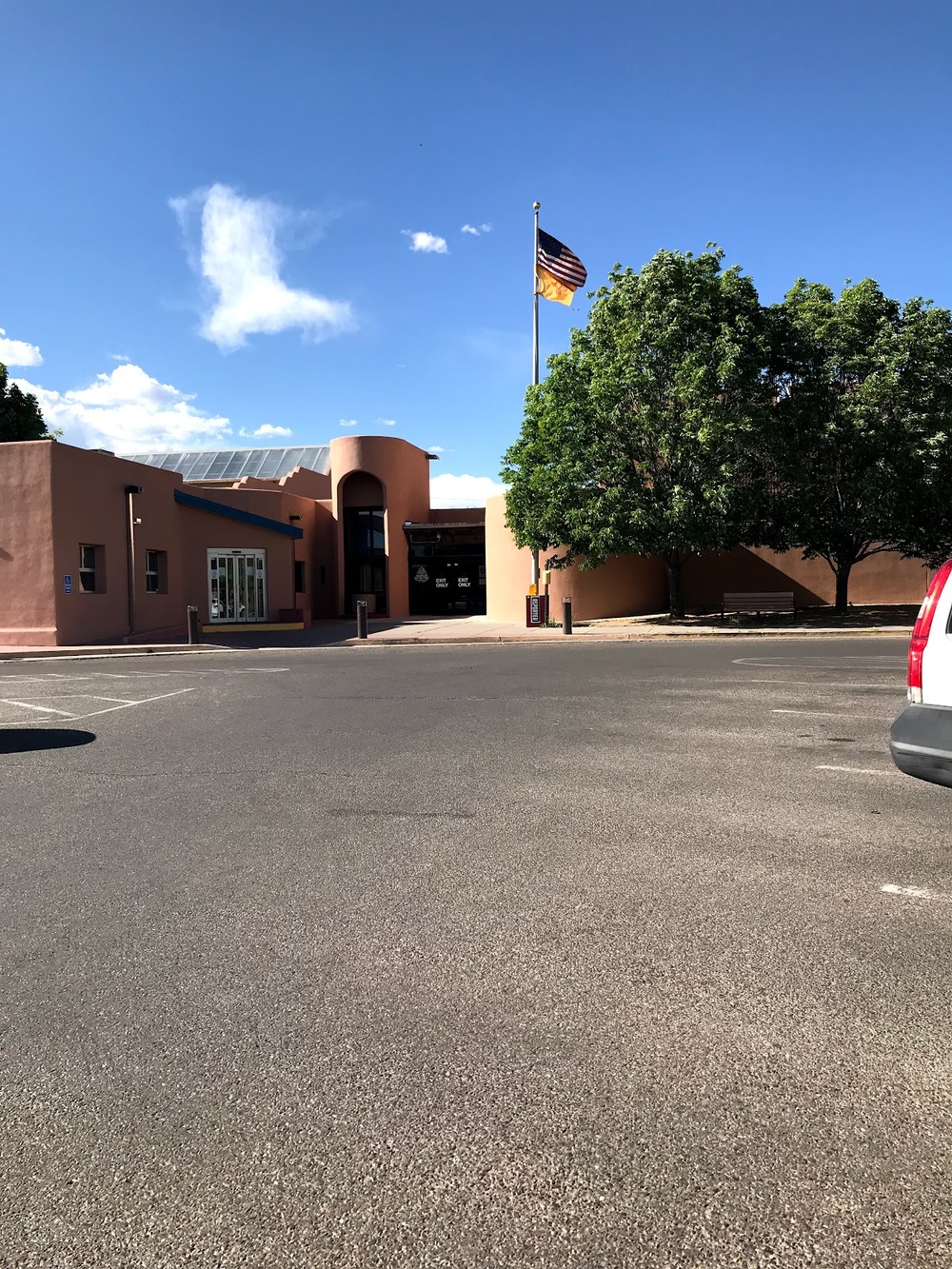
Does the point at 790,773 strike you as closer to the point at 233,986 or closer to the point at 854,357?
the point at 233,986

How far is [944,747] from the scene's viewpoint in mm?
4605

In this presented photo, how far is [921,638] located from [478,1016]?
340 centimetres

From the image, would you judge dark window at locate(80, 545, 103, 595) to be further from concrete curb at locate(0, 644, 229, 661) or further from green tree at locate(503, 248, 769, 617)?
green tree at locate(503, 248, 769, 617)

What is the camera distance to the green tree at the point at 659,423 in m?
23.3

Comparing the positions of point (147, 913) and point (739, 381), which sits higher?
point (739, 381)

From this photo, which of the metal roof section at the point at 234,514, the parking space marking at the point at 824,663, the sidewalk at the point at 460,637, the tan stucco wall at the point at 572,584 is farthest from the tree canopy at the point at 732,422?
the metal roof section at the point at 234,514

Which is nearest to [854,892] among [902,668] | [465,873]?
[465,873]

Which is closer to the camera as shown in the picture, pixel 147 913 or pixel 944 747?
pixel 147 913

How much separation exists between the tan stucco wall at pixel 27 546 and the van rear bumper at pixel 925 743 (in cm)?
2068

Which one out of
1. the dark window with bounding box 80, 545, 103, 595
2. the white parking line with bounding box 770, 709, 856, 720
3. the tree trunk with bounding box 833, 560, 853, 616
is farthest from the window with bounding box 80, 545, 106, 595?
the tree trunk with bounding box 833, 560, 853, 616

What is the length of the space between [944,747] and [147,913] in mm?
4155

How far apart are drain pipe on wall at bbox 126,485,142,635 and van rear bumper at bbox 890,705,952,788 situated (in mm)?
22248

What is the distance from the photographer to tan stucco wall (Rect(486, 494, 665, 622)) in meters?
29.7

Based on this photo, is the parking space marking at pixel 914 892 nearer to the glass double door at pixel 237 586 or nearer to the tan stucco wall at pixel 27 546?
the tan stucco wall at pixel 27 546
